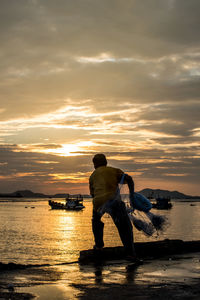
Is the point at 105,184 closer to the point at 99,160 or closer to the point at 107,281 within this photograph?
the point at 99,160

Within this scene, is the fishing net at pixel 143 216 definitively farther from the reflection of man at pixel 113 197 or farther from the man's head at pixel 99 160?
the man's head at pixel 99 160

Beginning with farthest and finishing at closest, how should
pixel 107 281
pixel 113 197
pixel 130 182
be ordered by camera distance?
pixel 130 182
pixel 113 197
pixel 107 281

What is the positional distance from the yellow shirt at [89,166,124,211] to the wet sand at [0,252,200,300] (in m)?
1.29

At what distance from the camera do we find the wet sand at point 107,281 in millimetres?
4887

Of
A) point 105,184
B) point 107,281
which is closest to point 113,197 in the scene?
point 105,184

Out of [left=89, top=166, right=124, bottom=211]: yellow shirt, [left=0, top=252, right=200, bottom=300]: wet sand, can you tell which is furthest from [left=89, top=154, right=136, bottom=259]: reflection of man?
[left=0, top=252, right=200, bottom=300]: wet sand

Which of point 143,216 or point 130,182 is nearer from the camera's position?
point 130,182

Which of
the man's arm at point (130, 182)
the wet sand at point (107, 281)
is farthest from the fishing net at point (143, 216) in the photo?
the wet sand at point (107, 281)

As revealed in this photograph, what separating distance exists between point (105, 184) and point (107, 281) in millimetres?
2182

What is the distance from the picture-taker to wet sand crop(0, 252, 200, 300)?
4887 millimetres

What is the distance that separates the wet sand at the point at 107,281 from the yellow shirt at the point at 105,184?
1292mm

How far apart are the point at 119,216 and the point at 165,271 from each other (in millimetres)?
1452

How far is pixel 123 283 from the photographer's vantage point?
5625 millimetres

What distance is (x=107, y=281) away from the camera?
19.1 feet
